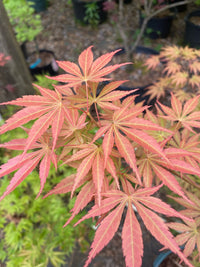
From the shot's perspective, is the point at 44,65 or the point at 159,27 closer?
the point at 44,65

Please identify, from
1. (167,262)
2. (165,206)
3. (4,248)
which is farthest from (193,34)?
(4,248)

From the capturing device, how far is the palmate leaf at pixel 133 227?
1.29ft

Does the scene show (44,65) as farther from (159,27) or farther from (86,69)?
(86,69)

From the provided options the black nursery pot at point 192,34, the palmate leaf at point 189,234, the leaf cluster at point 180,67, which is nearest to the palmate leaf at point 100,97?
the palmate leaf at point 189,234

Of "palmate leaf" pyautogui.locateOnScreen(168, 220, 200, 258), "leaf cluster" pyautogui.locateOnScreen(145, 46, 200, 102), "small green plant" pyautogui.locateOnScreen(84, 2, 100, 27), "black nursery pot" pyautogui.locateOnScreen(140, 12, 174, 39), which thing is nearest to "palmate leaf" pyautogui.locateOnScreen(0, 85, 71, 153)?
"palmate leaf" pyautogui.locateOnScreen(168, 220, 200, 258)

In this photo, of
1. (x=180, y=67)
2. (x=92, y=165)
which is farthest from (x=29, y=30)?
(x=92, y=165)

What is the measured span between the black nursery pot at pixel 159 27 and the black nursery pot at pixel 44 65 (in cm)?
152

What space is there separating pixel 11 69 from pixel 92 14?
8.10 ft

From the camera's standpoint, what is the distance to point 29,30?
2.22m

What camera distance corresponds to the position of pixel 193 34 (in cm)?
256

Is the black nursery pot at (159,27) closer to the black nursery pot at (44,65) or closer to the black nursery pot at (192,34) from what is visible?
the black nursery pot at (192,34)

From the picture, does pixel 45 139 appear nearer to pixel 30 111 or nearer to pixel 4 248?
pixel 30 111

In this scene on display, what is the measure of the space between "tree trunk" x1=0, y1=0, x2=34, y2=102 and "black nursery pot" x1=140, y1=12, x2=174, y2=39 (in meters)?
2.27

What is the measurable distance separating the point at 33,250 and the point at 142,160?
1.08 metres
